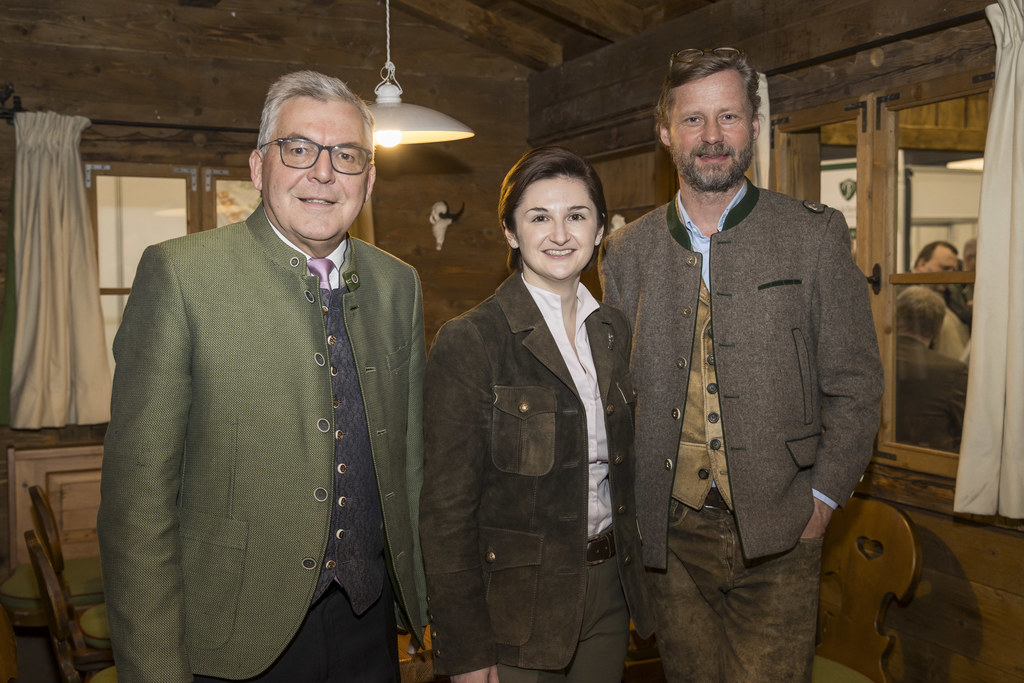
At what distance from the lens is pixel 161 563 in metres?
1.43

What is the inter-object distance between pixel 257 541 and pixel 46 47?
13.6ft

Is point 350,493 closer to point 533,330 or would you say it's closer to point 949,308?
point 533,330

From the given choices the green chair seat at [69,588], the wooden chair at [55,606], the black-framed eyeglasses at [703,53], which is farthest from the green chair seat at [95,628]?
the black-framed eyeglasses at [703,53]

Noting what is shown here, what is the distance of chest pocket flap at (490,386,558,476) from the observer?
168 centimetres

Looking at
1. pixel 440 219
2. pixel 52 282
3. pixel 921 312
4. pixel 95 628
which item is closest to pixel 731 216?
pixel 95 628

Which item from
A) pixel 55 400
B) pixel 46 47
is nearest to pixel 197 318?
pixel 55 400

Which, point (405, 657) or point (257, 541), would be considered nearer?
point (257, 541)

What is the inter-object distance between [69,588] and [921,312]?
479cm

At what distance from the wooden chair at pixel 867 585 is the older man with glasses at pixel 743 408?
2.31 ft

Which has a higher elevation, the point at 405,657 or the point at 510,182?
the point at 510,182

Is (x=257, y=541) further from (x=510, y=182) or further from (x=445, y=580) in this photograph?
(x=510, y=182)

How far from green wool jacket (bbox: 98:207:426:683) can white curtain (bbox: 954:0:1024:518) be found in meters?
2.18

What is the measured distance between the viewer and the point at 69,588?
3.63 m

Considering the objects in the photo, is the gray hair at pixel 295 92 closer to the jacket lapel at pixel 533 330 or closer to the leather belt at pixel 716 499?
the jacket lapel at pixel 533 330
